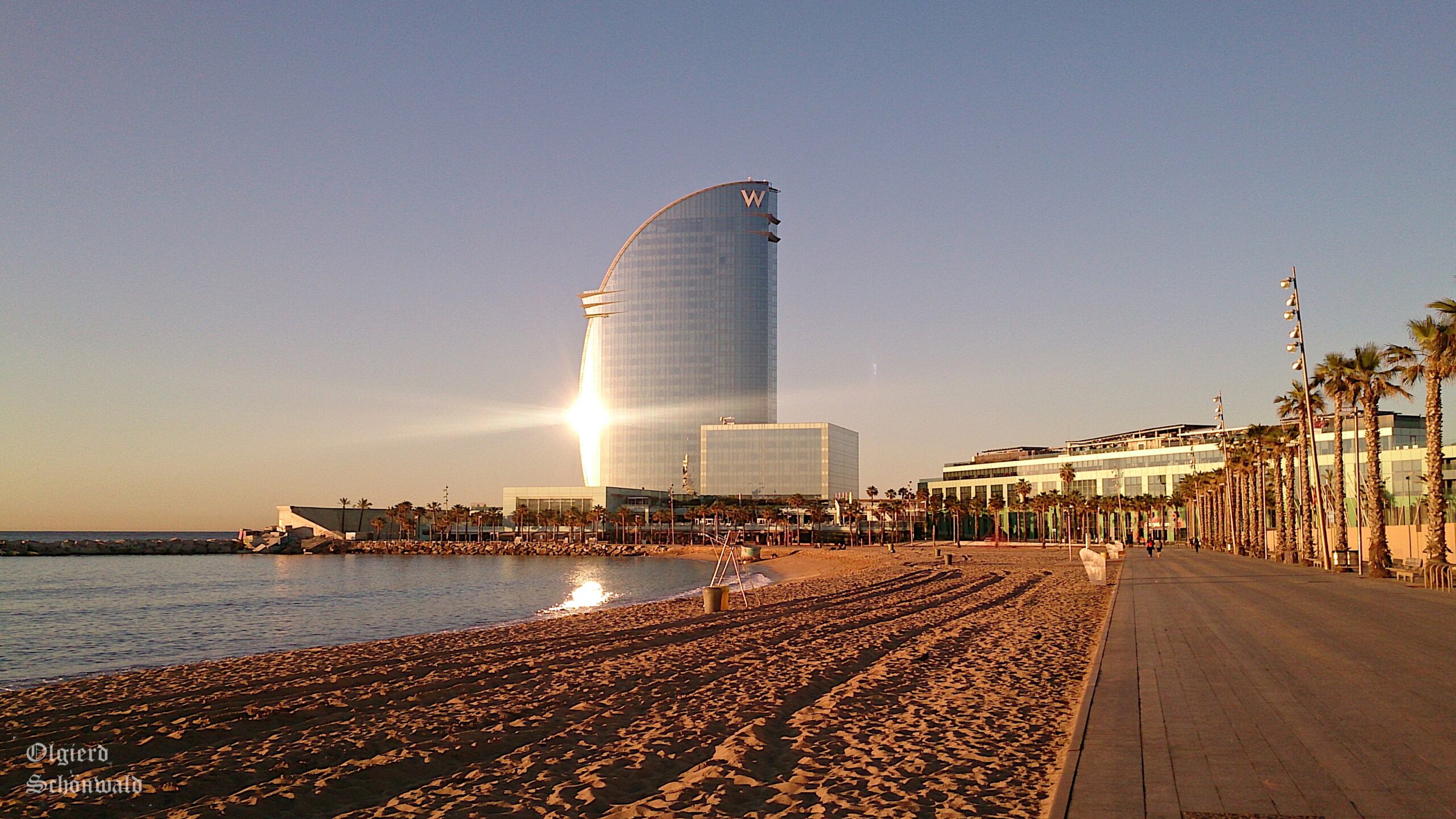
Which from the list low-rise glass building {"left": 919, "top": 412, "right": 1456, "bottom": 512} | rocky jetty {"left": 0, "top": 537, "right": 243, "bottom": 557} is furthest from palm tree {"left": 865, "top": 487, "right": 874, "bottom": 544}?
rocky jetty {"left": 0, "top": 537, "right": 243, "bottom": 557}

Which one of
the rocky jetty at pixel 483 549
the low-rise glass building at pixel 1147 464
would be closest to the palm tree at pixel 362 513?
the rocky jetty at pixel 483 549

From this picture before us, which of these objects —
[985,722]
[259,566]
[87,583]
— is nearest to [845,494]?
[259,566]

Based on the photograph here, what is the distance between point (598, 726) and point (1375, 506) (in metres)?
31.4

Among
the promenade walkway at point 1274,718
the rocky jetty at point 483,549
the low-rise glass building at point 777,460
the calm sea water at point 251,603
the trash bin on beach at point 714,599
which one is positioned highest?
the low-rise glass building at point 777,460

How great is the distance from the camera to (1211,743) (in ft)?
24.6

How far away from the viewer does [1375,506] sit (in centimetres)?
3092

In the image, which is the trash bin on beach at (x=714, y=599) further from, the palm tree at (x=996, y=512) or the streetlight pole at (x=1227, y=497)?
the palm tree at (x=996, y=512)

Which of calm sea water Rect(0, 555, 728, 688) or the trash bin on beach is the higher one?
the trash bin on beach

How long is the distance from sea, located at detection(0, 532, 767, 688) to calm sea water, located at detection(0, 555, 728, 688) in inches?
4.6

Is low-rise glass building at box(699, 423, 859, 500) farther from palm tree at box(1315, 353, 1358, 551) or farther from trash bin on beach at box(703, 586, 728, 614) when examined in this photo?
trash bin on beach at box(703, 586, 728, 614)

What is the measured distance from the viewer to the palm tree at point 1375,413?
30172mm

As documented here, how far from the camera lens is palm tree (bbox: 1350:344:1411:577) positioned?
30172 millimetres

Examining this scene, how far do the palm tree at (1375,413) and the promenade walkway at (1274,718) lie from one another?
1475 cm

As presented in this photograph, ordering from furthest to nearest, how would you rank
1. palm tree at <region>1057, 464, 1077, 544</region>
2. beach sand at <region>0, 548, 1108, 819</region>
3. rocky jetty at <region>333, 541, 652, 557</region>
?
rocky jetty at <region>333, 541, 652, 557</region> < palm tree at <region>1057, 464, 1077, 544</region> < beach sand at <region>0, 548, 1108, 819</region>
